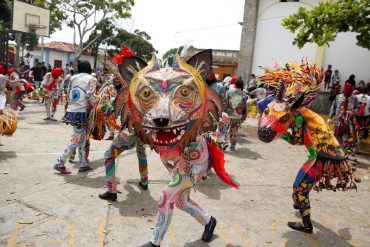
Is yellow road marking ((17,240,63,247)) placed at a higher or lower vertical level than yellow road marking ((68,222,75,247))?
lower

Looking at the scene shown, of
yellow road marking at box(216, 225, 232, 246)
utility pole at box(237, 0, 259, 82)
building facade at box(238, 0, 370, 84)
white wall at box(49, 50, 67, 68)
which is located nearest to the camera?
yellow road marking at box(216, 225, 232, 246)

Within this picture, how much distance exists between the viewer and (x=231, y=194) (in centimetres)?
525

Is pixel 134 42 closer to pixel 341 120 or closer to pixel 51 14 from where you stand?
pixel 51 14

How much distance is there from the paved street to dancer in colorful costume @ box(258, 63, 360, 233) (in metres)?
0.65

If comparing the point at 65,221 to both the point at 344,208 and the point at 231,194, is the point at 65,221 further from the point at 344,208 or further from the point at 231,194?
the point at 344,208

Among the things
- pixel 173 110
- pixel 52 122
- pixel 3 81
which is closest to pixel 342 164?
pixel 173 110

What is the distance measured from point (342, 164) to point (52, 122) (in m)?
8.91

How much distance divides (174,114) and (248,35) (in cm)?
1800

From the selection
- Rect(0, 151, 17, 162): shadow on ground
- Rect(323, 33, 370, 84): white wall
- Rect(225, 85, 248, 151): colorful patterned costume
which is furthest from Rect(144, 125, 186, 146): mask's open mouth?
Rect(323, 33, 370, 84): white wall

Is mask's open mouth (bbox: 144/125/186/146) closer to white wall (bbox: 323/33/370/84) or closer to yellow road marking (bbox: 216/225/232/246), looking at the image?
yellow road marking (bbox: 216/225/232/246)

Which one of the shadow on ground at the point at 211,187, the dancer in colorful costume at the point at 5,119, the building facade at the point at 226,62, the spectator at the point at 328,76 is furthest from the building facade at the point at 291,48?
the dancer in colorful costume at the point at 5,119

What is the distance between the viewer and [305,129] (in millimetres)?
3908

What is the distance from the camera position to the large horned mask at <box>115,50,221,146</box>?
2846 mm

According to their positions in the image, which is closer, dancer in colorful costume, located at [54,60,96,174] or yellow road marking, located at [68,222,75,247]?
yellow road marking, located at [68,222,75,247]
